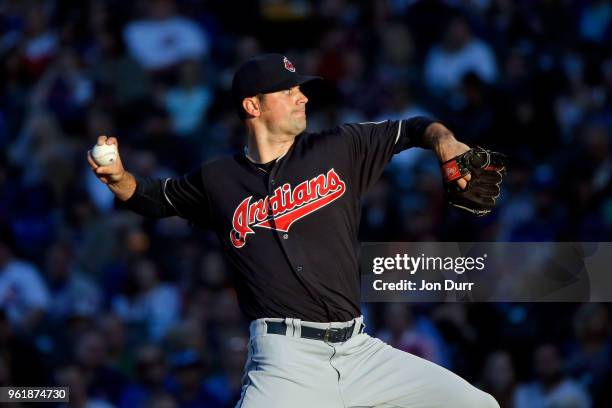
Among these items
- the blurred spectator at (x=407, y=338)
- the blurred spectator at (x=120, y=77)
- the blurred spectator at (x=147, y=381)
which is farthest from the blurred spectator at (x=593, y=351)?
the blurred spectator at (x=120, y=77)

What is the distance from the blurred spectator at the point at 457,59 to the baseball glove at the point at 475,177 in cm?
479

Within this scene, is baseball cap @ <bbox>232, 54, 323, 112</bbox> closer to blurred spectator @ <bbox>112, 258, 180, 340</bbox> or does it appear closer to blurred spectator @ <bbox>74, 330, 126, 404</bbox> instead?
blurred spectator @ <bbox>74, 330, 126, 404</bbox>

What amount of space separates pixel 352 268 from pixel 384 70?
514 cm

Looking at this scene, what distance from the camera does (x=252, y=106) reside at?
544cm

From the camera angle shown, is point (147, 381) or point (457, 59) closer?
point (147, 381)

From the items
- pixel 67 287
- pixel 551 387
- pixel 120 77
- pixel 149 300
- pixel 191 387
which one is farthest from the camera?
pixel 120 77

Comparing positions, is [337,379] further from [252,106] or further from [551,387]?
[551,387]

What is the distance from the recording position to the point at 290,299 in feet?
16.7

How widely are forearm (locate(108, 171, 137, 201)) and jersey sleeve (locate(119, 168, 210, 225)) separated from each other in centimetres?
3

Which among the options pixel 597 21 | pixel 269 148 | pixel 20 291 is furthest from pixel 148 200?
pixel 597 21

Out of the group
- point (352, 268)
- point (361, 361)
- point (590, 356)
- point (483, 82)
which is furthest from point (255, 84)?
point (483, 82)

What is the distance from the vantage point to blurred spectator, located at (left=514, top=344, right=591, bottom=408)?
770 cm

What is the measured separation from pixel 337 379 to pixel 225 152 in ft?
17.4

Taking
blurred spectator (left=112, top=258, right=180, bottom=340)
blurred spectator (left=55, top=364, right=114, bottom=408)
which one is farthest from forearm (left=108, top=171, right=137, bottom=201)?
blurred spectator (left=112, top=258, right=180, bottom=340)
